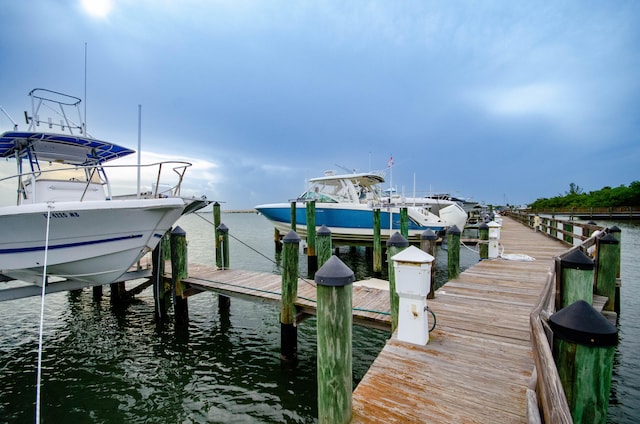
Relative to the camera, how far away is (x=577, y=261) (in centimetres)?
362

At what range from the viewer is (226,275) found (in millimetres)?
8594

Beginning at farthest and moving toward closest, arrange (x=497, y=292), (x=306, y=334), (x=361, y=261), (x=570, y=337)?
(x=361, y=261)
(x=306, y=334)
(x=497, y=292)
(x=570, y=337)

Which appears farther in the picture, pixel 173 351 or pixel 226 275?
pixel 226 275

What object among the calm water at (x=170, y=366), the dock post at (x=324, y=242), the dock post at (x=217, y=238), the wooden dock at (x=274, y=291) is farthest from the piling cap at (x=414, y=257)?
the dock post at (x=217, y=238)

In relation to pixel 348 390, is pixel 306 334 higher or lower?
lower

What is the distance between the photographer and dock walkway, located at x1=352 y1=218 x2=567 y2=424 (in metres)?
2.63

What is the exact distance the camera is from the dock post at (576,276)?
357cm

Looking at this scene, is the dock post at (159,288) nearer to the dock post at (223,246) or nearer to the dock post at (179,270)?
the dock post at (179,270)

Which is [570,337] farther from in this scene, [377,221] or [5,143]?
[377,221]

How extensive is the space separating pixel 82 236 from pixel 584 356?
7903mm

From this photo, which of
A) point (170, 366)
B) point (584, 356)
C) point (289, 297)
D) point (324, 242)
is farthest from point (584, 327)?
point (170, 366)

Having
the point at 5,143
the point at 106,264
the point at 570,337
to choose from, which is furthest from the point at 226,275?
the point at 570,337

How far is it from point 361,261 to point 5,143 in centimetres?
1556

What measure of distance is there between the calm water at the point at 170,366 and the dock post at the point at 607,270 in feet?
4.50
